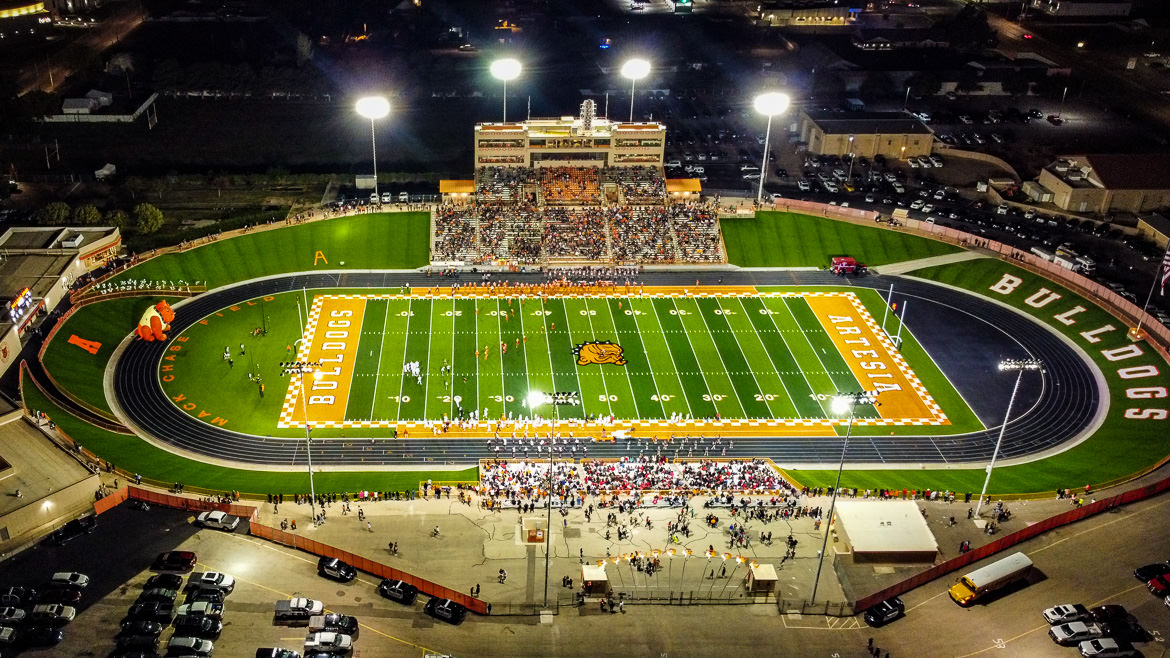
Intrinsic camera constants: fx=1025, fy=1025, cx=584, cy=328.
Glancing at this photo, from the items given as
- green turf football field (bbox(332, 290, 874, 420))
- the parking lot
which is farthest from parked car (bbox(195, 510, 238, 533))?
green turf football field (bbox(332, 290, 874, 420))

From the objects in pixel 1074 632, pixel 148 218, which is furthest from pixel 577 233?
pixel 1074 632

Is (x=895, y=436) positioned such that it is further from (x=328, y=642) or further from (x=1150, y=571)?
(x=328, y=642)

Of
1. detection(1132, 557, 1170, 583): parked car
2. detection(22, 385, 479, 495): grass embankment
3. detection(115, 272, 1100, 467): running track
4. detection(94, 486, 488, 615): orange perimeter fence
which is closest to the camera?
detection(94, 486, 488, 615): orange perimeter fence

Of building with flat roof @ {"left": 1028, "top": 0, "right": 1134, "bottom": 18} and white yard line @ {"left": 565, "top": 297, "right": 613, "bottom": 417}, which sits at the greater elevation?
building with flat roof @ {"left": 1028, "top": 0, "right": 1134, "bottom": 18}

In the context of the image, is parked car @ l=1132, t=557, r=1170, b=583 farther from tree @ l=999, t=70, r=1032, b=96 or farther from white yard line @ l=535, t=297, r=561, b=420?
tree @ l=999, t=70, r=1032, b=96

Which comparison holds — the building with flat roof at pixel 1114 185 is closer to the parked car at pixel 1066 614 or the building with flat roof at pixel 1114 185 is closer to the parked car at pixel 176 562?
the parked car at pixel 1066 614

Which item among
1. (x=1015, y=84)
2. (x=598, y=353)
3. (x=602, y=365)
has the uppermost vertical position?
(x=1015, y=84)

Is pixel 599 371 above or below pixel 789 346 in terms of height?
below

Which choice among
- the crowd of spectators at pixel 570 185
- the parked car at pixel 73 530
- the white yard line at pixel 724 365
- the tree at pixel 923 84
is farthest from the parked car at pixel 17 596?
the tree at pixel 923 84
